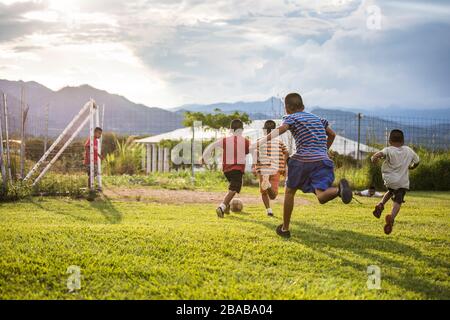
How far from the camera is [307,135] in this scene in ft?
20.8

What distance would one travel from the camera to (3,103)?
14430 millimetres

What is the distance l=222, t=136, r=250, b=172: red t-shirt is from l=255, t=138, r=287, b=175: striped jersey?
0.40 metres

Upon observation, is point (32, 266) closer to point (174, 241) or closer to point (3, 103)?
point (174, 241)

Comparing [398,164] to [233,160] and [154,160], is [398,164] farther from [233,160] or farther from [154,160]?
[154,160]

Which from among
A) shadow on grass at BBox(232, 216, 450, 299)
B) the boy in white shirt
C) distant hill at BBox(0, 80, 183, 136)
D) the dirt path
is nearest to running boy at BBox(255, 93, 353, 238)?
shadow on grass at BBox(232, 216, 450, 299)

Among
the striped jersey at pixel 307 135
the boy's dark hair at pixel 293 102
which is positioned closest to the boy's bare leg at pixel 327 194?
the striped jersey at pixel 307 135

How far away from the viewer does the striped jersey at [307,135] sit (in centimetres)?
633

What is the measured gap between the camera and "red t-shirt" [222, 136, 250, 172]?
29.7ft

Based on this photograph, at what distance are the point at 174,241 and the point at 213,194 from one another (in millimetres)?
7749

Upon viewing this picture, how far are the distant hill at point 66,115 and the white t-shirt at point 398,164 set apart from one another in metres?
9.86

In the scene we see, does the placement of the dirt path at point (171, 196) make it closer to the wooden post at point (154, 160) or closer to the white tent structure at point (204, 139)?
the white tent structure at point (204, 139)

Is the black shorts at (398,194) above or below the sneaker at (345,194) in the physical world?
below

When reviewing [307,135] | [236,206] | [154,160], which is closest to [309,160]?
[307,135]

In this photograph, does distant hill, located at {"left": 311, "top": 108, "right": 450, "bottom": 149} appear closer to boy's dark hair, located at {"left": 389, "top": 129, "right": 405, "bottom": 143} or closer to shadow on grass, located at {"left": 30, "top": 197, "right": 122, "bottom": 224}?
shadow on grass, located at {"left": 30, "top": 197, "right": 122, "bottom": 224}
